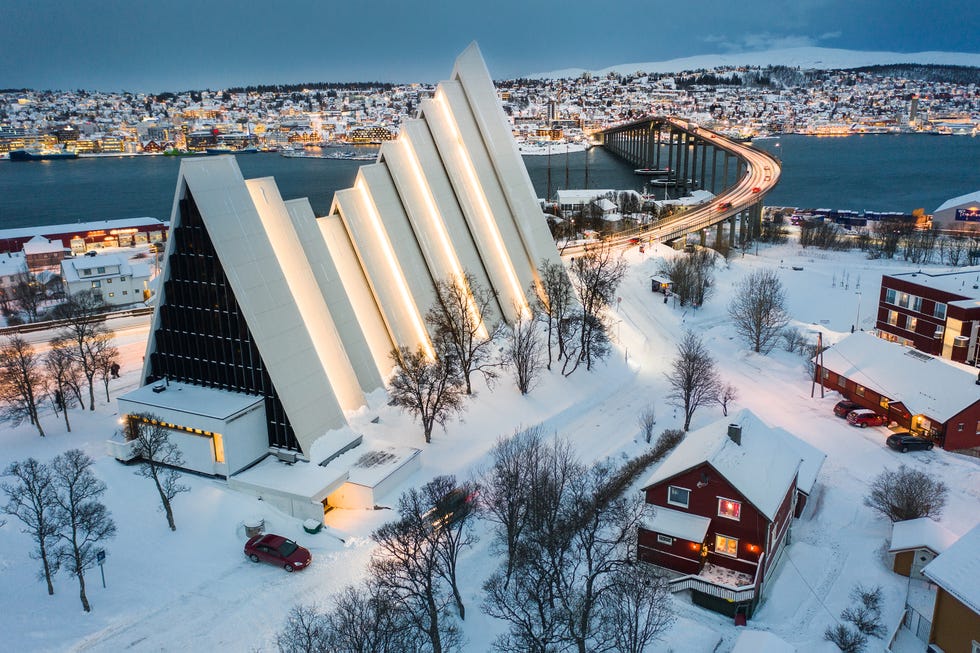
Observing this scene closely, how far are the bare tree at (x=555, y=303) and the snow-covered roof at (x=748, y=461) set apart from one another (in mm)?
12141

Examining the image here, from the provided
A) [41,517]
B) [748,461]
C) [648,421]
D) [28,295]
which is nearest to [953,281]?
[648,421]

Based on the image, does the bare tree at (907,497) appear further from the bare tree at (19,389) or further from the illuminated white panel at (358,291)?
the bare tree at (19,389)

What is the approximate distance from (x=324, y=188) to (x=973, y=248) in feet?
341

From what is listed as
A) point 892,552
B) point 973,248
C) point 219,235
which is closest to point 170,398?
point 219,235

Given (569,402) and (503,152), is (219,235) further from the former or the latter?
(503,152)

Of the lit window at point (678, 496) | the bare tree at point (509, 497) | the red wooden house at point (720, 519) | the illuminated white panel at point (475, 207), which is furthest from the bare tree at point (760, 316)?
the bare tree at point (509, 497)

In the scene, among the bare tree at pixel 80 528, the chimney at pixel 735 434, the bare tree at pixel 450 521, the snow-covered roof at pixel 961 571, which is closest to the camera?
the snow-covered roof at pixel 961 571

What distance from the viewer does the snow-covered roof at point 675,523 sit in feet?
64.0

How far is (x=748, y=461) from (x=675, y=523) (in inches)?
116

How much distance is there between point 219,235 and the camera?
23.3 m

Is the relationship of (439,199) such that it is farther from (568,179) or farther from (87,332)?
(568,179)

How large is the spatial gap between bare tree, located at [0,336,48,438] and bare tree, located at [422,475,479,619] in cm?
1724

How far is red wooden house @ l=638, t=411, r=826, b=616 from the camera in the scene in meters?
19.0

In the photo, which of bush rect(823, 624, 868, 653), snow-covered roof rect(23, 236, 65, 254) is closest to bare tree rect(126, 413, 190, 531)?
bush rect(823, 624, 868, 653)
